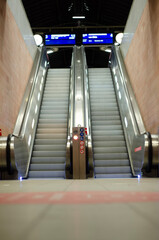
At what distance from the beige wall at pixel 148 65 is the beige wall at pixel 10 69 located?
149 inches

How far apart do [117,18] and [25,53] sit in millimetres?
10815

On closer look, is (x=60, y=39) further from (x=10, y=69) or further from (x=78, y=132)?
(x=78, y=132)

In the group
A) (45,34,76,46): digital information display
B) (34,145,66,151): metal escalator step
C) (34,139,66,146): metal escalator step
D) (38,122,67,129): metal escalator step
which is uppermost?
(45,34,76,46): digital information display

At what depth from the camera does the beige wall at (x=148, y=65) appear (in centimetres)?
618

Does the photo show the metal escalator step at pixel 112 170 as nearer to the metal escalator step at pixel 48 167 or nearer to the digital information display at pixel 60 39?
the metal escalator step at pixel 48 167

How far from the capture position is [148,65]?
6.86 meters

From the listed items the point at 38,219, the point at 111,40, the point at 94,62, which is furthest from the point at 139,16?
the point at 94,62

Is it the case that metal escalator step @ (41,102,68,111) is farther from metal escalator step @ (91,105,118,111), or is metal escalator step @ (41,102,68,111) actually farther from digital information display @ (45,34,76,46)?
digital information display @ (45,34,76,46)

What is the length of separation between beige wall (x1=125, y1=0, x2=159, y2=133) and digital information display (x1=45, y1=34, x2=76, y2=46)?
228 inches

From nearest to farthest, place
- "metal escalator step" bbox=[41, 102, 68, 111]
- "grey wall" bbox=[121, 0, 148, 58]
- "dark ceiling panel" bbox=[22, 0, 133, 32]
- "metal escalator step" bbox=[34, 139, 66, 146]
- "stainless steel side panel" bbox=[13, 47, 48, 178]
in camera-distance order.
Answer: "stainless steel side panel" bbox=[13, 47, 48, 178] < "metal escalator step" bbox=[34, 139, 66, 146] < "grey wall" bbox=[121, 0, 148, 58] < "metal escalator step" bbox=[41, 102, 68, 111] < "dark ceiling panel" bbox=[22, 0, 133, 32]

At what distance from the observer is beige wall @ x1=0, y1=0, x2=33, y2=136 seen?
6345mm

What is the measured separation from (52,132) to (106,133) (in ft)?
5.81

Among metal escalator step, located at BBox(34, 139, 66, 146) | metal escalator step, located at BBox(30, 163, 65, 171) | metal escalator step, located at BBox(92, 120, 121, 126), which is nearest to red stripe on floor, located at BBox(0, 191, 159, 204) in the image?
metal escalator step, located at BBox(30, 163, 65, 171)

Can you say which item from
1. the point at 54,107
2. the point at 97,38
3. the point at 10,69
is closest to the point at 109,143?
the point at 54,107
